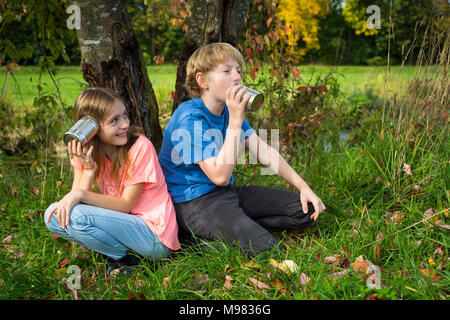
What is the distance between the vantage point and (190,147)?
227cm

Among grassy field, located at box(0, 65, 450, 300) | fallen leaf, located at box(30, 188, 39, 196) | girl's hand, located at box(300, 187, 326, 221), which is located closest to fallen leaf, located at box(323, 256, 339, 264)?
grassy field, located at box(0, 65, 450, 300)

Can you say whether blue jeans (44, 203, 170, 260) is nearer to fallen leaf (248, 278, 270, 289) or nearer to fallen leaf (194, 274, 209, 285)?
fallen leaf (194, 274, 209, 285)

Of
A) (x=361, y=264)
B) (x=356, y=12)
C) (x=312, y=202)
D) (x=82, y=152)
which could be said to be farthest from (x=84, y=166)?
(x=356, y=12)

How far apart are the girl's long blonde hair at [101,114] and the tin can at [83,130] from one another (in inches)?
2.7

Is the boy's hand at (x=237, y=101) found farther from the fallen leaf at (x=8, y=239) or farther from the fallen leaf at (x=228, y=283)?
the fallen leaf at (x=8, y=239)

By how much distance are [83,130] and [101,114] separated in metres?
0.19

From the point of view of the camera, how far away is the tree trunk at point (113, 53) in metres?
2.93

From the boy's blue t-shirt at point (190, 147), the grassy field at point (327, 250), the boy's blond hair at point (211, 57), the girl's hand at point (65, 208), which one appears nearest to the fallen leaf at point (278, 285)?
the grassy field at point (327, 250)

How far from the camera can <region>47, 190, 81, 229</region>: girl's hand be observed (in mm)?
2111

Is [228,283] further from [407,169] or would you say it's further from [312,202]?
[407,169]

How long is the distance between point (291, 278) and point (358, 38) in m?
24.5

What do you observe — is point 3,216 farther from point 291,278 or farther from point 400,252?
point 400,252

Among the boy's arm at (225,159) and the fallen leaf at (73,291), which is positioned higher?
the boy's arm at (225,159)

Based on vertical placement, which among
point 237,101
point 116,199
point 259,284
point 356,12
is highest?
point 356,12
